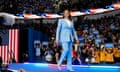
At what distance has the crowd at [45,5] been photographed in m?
16.5

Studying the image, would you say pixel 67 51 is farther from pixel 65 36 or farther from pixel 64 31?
pixel 64 31

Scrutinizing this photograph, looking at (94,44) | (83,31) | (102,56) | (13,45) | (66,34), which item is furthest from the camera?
(83,31)

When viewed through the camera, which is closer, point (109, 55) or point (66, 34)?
point (66, 34)

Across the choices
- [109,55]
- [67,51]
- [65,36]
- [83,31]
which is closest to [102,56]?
[109,55]

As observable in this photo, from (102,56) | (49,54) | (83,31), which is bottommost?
(49,54)

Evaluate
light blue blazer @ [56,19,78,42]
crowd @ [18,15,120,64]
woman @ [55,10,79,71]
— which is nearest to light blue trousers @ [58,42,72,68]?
woman @ [55,10,79,71]

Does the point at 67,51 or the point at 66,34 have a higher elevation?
the point at 66,34

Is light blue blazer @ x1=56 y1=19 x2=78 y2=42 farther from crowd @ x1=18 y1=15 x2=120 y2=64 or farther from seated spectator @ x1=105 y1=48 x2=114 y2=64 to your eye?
seated spectator @ x1=105 y1=48 x2=114 y2=64

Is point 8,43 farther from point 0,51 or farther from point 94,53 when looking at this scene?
point 94,53

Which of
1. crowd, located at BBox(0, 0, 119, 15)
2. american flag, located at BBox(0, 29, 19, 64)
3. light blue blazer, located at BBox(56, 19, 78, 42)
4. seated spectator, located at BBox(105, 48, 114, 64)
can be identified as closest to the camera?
light blue blazer, located at BBox(56, 19, 78, 42)

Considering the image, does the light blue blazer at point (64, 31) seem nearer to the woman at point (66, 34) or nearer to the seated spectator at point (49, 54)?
the woman at point (66, 34)

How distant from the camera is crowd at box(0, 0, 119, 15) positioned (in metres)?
16.5

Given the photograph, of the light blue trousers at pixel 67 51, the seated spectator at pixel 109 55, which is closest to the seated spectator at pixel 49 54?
the seated spectator at pixel 109 55

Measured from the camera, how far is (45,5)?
58.2ft
